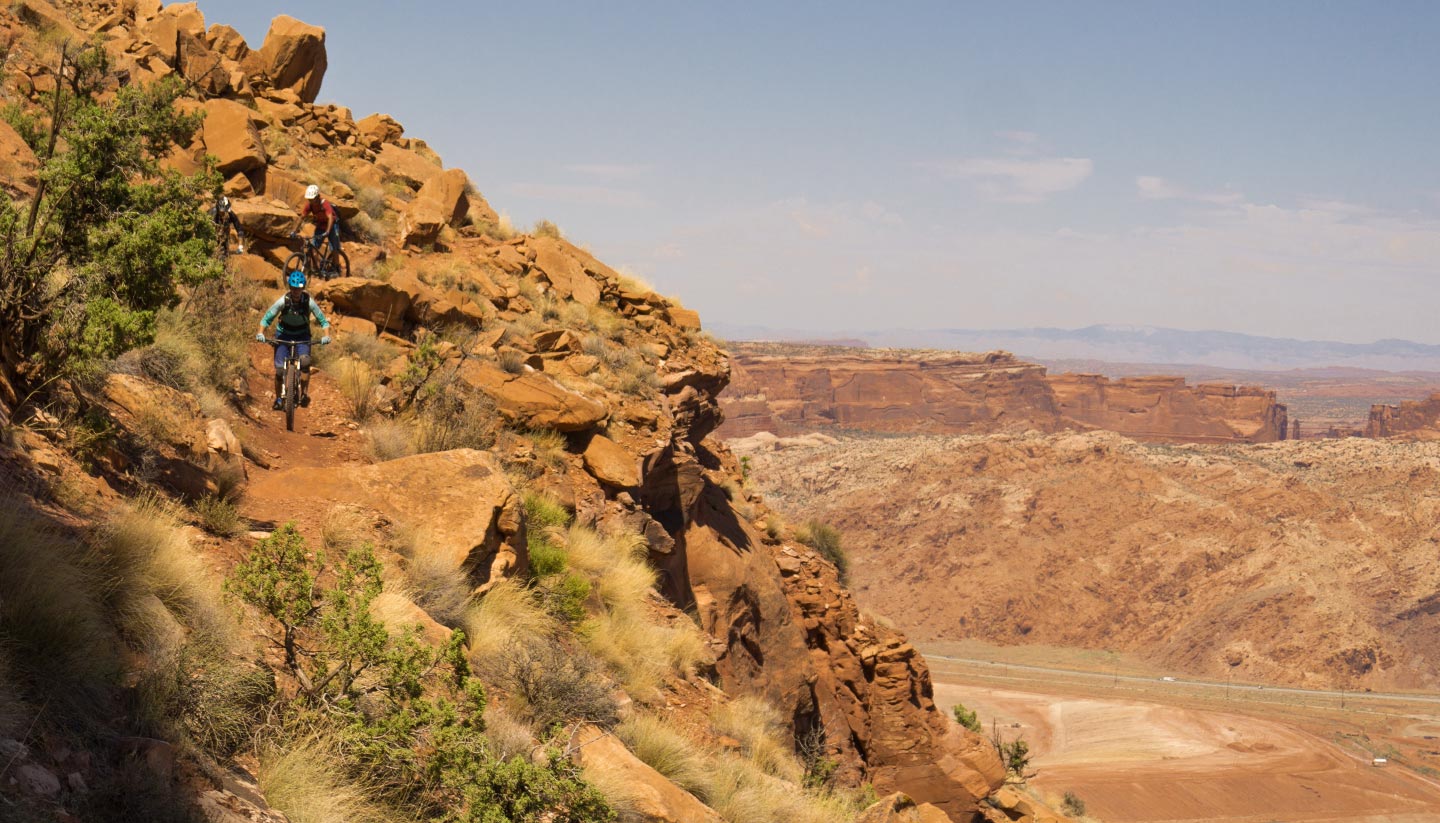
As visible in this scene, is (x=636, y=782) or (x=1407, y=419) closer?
(x=636, y=782)

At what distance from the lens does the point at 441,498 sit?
24.9 feet

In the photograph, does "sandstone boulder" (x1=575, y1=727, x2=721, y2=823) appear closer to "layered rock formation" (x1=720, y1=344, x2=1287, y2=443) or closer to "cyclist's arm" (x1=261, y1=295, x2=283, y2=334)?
"cyclist's arm" (x1=261, y1=295, x2=283, y2=334)

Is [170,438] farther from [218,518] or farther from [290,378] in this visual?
[290,378]

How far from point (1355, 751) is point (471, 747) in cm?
4782

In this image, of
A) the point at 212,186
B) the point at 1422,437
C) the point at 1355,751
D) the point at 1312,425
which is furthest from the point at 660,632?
the point at 1312,425

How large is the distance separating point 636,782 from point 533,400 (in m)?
6.31

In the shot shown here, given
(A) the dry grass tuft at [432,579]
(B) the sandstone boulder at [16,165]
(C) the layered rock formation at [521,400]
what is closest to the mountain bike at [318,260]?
(C) the layered rock formation at [521,400]

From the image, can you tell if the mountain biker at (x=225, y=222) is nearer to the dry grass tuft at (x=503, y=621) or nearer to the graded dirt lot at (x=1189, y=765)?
the dry grass tuft at (x=503, y=621)

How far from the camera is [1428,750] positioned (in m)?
41.8

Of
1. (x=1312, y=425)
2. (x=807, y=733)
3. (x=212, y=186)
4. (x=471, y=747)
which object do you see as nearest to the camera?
(x=471, y=747)

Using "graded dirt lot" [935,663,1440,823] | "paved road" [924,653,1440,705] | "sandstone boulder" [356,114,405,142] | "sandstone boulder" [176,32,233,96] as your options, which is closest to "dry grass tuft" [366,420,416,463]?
"sandstone boulder" [176,32,233,96]

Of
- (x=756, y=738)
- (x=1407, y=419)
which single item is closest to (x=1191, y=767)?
(x=756, y=738)

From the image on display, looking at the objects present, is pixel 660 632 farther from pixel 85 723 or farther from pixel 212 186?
pixel 85 723

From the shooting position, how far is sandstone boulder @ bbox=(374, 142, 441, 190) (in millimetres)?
20328
